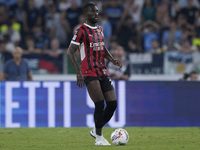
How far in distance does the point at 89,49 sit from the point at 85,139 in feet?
6.64

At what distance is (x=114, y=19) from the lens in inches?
717

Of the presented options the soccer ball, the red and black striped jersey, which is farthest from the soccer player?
the soccer ball

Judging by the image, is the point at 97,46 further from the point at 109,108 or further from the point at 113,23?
the point at 113,23

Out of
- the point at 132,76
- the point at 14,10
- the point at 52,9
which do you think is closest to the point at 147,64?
the point at 132,76

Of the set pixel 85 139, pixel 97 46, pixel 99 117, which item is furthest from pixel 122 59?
pixel 99 117

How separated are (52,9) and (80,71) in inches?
428

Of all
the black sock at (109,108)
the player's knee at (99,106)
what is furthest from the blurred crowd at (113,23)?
the player's knee at (99,106)

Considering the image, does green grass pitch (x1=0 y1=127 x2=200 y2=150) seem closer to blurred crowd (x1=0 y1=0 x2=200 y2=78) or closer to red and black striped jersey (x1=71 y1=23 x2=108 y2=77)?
red and black striped jersey (x1=71 y1=23 x2=108 y2=77)

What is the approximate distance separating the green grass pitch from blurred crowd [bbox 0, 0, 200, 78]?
5.59 m

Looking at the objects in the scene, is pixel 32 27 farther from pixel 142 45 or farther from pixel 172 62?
pixel 172 62

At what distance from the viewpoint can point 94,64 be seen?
26.8 ft

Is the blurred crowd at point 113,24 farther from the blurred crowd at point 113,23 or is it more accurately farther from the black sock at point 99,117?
the black sock at point 99,117

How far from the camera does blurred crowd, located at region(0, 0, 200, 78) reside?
1702 centimetres

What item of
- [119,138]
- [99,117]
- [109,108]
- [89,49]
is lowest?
[119,138]
